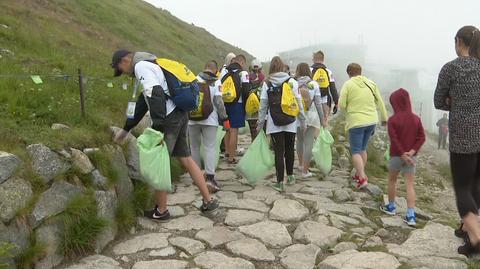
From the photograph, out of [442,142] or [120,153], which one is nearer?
[120,153]

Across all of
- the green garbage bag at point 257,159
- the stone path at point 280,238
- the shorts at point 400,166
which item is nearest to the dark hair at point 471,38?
the shorts at point 400,166

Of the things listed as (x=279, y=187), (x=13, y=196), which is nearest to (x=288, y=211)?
(x=279, y=187)

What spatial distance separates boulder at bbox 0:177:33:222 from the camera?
3906 mm

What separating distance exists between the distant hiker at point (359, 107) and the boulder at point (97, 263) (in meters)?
3.96

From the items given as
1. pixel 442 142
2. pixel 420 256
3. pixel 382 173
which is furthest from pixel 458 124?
pixel 442 142

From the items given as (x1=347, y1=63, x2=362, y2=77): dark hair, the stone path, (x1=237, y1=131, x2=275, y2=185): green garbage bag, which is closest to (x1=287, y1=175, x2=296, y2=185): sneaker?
the stone path

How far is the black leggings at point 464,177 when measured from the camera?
13.7ft

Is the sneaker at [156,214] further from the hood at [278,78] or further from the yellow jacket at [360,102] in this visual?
the yellow jacket at [360,102]

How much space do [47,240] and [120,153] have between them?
1686 millimetres

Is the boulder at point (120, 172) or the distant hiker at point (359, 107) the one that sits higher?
the distant hiker at point (359, 107)

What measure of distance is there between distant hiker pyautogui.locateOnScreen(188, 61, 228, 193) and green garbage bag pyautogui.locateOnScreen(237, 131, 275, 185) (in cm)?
49

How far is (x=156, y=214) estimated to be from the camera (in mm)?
5547

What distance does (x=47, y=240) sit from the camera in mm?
4152

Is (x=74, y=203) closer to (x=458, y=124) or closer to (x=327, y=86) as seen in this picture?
(x=458, y=124)
